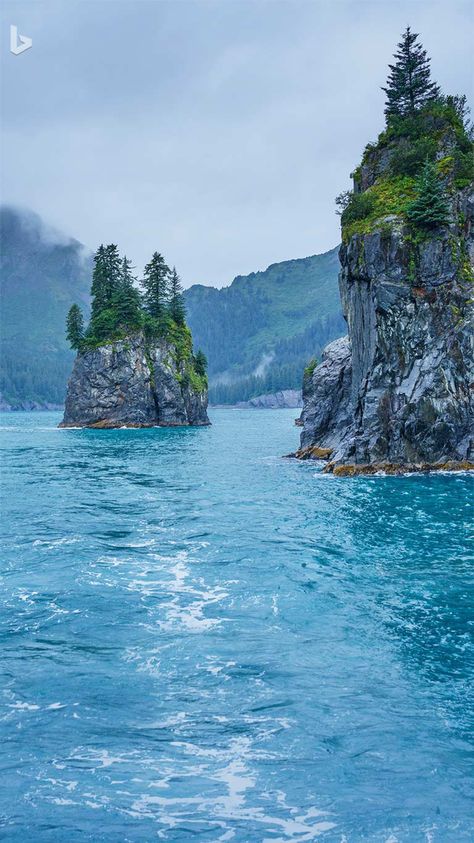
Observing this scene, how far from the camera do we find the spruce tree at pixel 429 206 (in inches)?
1823

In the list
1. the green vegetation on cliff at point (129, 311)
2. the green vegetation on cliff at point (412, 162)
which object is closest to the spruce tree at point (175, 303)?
the green vegetation on cliff at point (129, 311)

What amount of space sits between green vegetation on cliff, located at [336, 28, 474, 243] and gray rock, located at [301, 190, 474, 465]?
1.70 m

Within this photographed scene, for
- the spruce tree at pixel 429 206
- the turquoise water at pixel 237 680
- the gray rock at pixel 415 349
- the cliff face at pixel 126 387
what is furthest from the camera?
the cliff face at pixel 126 387

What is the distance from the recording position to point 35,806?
9039 mm

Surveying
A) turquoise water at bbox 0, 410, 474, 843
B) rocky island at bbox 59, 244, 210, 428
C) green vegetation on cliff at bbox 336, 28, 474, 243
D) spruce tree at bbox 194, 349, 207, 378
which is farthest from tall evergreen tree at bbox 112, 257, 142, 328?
turquoise water at bbox 0, 410, 474, 843

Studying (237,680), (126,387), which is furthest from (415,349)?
(126,387)

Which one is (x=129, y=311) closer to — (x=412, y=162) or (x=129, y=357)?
(x=129, y=357)

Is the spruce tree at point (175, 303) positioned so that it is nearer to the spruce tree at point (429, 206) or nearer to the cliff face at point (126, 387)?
the cliff face at point (126, 387)

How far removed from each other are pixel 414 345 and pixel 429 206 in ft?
38.2

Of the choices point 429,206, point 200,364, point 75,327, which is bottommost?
point 200,364

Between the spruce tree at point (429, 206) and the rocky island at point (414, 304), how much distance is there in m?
0.08

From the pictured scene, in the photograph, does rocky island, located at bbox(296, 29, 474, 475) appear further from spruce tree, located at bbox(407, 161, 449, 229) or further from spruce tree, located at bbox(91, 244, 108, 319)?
spruce tree, located at bbox(91, 244, 108, 319)

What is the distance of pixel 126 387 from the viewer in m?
110

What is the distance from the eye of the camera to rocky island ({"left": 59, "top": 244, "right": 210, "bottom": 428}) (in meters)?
111
